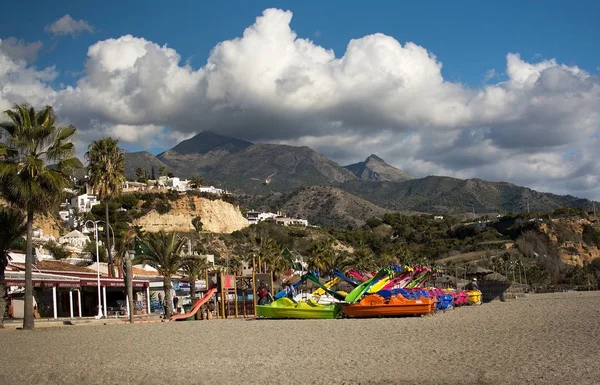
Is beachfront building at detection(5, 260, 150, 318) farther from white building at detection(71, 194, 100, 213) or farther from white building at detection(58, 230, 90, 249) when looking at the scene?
white building at detection(71, 194, 100, 213)

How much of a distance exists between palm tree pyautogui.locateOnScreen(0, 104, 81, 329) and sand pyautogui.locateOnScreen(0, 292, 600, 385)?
16.5 ft

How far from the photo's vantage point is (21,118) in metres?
24.8

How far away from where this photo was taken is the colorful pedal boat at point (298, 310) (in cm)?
2908

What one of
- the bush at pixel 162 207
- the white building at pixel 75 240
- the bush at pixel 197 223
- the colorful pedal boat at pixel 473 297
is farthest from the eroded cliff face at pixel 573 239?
the white building at pixel 75 240

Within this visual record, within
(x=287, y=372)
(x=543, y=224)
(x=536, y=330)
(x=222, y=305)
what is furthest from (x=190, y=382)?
(x=543, y=224)

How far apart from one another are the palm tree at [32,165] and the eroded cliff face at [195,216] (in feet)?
249

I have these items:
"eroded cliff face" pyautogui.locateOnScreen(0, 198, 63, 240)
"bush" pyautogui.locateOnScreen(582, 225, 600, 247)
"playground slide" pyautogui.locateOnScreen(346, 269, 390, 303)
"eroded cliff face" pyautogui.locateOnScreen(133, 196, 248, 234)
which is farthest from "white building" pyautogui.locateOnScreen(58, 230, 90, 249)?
"bush" pyautogui.locateOnScreen(582, 225, 600, 247)

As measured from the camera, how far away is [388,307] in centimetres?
2738

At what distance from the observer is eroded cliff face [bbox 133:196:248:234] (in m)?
105

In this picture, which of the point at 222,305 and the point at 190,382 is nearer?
the point at 190,382

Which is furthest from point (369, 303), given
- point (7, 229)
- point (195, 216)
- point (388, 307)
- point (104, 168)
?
point (195, 216)

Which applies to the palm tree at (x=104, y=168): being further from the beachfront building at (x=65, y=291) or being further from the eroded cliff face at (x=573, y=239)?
the eroded cliff face at (x=573, y=239)

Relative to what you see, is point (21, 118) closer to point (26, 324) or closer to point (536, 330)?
point (26, 324)

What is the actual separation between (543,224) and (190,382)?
389ft
